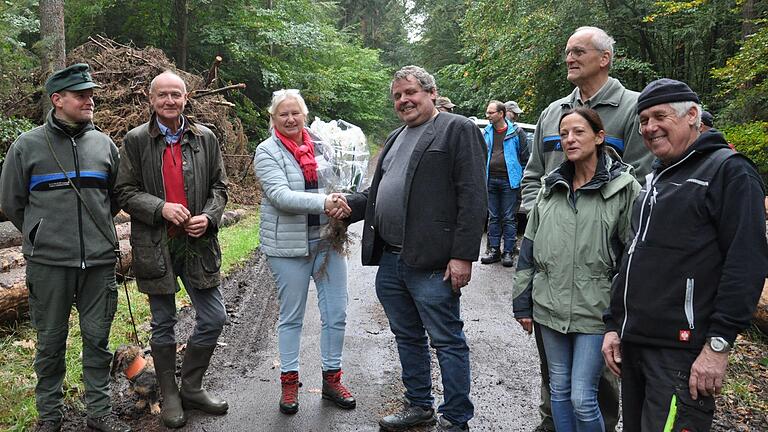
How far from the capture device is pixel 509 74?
16516 mm

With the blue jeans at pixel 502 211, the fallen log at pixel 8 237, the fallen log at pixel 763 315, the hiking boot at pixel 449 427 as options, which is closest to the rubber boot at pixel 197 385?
the hiking boot at pixel 449 427

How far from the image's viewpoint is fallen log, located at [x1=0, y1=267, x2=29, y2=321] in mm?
5258

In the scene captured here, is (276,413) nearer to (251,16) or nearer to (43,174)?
(43,174)

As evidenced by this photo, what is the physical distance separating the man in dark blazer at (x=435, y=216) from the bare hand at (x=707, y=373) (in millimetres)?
1413

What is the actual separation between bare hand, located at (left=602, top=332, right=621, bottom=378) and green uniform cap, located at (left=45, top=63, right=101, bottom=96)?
11.8ft

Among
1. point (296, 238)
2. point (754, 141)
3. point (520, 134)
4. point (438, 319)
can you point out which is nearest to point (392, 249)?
point (438, 319)

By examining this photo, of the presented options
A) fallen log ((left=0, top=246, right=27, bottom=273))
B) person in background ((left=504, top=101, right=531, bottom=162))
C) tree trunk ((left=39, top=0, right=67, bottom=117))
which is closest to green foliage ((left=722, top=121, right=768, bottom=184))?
person in background ((left=504, top=101, right=531, bottom=162))

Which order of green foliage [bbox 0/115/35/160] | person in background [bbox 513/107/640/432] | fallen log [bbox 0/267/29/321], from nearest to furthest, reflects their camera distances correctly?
1. person in background [bbox 513/107/640/432]
2. fallen log [bbox 0/267/29/321]
3. green foliage [bbox 0/115/35/160]

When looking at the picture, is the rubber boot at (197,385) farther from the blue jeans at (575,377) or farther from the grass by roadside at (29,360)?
the blue jeans at (575,377)

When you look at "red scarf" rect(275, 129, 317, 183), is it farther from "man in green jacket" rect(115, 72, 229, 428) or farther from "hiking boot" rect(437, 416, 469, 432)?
"hiking boot" rect(437, 416, 469, 432)

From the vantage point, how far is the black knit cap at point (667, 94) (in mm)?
2406

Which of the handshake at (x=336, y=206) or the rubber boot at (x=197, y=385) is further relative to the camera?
the rubber boot at (x=197, y=385)

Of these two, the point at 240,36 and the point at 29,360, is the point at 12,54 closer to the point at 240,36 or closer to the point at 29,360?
the point at 29,360

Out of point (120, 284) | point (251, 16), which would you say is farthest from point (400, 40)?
point (120, 284)
